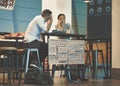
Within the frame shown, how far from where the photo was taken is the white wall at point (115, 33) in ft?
24.5

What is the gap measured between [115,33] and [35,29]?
2.04 metres

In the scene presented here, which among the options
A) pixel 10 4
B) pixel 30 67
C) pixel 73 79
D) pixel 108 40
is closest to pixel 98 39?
pixel 108 40

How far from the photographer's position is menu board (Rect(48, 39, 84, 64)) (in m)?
5.95

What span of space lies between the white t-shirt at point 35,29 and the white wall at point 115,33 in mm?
1916

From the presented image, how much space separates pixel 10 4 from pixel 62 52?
5112 mm

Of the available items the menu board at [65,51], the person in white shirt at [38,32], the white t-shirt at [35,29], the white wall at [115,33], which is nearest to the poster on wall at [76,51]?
the menu board at [65,51]

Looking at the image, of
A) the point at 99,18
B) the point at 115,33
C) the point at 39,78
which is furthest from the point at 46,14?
the point at 99,18

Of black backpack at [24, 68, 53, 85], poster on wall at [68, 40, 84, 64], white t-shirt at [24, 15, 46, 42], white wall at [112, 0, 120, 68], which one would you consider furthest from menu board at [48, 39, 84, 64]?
white wall at [112, 0, 120, 68]

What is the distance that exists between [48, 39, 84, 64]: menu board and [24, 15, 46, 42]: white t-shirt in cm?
48

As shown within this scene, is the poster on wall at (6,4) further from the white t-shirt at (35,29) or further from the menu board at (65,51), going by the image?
the menu board at (65,51)

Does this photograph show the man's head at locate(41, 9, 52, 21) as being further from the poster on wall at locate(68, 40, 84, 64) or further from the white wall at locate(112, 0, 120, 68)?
the white wall at locate(112, 0, 120, 68)

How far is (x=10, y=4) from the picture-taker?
10742 millimetres

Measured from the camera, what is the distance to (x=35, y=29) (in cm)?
641

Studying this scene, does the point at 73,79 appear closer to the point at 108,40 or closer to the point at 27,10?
the point at 108,40
